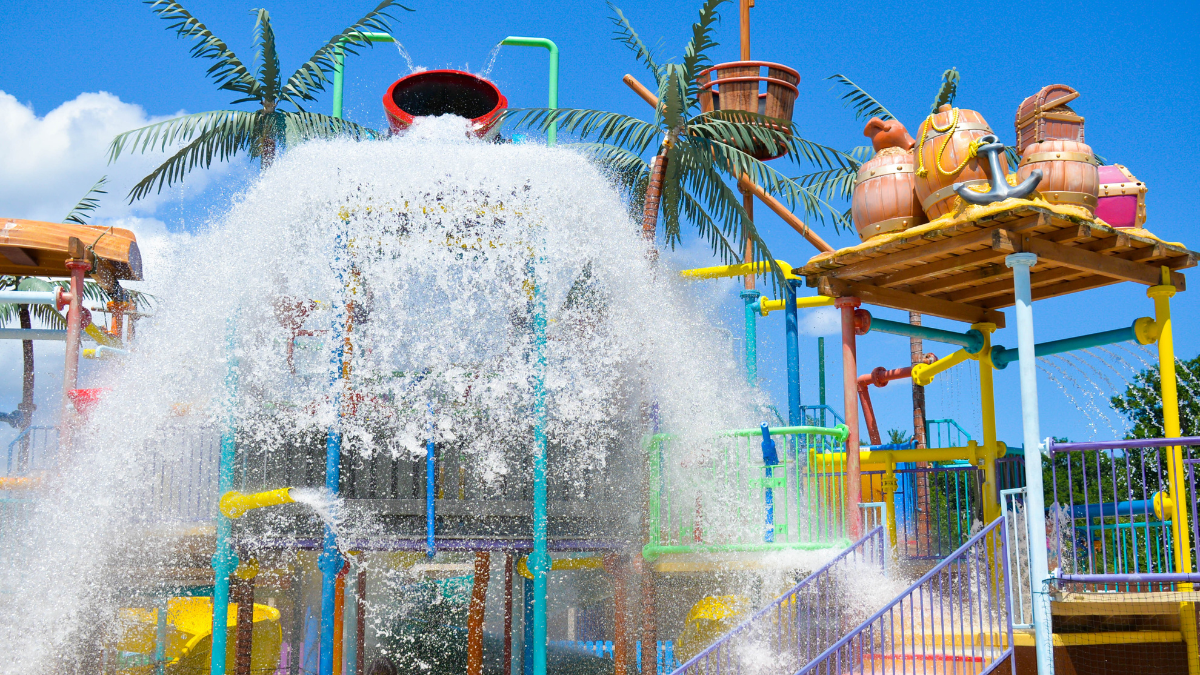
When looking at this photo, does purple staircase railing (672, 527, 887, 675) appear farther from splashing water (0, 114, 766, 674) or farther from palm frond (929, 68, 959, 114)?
palm frond (929, 68, 959, 114)

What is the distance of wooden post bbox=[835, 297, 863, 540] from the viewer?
8.77 meters

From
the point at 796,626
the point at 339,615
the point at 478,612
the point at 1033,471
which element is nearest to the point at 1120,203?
the point at 1033,471

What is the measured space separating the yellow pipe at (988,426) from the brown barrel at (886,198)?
226 cm

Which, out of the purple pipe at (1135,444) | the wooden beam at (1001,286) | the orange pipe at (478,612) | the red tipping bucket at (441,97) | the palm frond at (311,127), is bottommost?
the orange pipe at (478,612)

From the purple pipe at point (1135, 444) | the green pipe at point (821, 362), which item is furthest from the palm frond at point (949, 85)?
the purple pipe at point (1135, 444)

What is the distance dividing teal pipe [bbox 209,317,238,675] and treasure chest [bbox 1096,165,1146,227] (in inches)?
298

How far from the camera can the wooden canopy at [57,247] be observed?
12.3 metres

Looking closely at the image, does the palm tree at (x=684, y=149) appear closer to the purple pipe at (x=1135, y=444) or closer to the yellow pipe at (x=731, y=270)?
the yellow pipe at (x=731, y=270)

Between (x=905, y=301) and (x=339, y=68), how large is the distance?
9.17m

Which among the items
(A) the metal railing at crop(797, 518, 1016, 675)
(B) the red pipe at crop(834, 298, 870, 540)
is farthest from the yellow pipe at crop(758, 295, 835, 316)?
(A) the metal railing at crop(797, 518, 1016, 675)

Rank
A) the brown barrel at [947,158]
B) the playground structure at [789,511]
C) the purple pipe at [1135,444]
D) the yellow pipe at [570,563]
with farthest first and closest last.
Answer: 1. the yellow pipe at [570,563]
2. the brown barrel at [947,158]
3. the playground structure at [789,511]
4. the purple pipe at [1135,444]

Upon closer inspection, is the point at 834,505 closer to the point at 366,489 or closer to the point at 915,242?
the point at 915,242

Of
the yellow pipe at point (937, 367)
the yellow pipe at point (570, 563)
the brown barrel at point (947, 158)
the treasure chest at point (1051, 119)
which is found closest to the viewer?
the brown barrel at point (947, 158)

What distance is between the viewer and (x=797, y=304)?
45.2 ft
